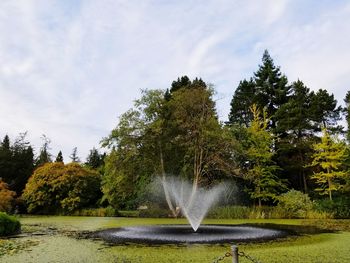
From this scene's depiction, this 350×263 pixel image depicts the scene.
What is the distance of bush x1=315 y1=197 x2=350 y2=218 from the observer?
2322 cm

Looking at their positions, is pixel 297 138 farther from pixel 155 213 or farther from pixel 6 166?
pixel 6 166

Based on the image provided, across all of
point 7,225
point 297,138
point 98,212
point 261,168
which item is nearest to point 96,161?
point 98,212

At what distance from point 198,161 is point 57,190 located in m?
12.8

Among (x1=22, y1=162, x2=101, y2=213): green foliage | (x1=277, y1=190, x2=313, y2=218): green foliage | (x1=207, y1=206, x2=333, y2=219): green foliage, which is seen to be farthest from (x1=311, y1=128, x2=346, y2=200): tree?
(x1=22, y1=162, x2=101, y2=213): green foliage

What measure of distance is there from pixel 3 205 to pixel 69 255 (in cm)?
1953

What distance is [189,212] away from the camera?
1030 inches

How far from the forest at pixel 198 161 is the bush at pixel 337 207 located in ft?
0.21

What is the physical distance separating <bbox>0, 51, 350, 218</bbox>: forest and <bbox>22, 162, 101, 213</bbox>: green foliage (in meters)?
0.08

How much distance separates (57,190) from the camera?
30500 mm

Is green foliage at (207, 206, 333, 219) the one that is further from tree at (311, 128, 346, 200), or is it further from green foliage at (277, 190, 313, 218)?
tree at (311, 128, 346, 200)

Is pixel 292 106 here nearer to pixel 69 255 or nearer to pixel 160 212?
pixel 160 212

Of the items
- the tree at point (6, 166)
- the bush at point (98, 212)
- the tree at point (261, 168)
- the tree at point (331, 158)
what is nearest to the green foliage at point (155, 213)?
the bush at point (98, 212)

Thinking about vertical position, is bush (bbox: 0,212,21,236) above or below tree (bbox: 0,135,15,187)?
below

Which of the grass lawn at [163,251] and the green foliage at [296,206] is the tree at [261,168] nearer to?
the green foliage at [296,206]
